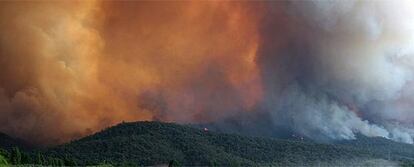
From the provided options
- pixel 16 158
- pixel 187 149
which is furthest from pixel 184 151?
pixel 16 158

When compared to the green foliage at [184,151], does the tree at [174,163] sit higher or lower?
lower

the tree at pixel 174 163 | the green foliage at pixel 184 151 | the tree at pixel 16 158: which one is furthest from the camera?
the green foliage at pixel 184 151

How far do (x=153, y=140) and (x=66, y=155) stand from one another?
47.9ft

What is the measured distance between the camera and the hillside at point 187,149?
10344 centimetres

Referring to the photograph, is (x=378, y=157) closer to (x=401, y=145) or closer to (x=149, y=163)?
(x=401, y=145)

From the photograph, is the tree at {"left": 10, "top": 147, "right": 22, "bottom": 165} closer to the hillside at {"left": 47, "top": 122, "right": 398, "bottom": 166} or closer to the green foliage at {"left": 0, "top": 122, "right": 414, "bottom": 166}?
the green foliage at {"left": 0, "top": 122, "right": 414, "bottom": 166}

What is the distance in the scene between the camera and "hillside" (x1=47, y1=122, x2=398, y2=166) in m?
103

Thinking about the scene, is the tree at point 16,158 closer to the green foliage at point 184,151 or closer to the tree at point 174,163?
the green foliage at point 184,151

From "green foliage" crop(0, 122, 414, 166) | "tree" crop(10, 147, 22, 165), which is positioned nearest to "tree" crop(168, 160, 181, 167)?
"green foliage" crop(0, 122, 414, 166)

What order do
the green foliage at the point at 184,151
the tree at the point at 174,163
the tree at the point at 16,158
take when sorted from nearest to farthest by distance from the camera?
the tree at the point at 16,158 → the tree at the point at 174,163 → the green foliage at the point at 184,151

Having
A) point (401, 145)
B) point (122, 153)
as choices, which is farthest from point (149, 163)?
point (401, 145)

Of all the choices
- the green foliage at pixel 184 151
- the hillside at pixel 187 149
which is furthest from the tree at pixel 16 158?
the hillside at pixel 187 149

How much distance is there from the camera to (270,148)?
376ft

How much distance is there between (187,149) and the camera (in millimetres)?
107812
